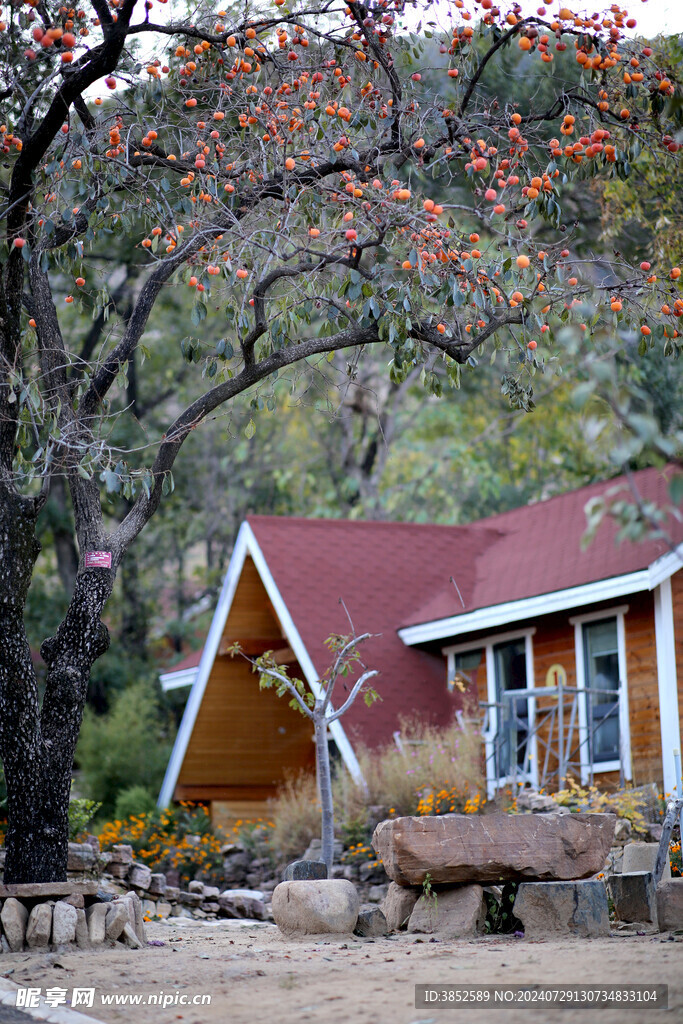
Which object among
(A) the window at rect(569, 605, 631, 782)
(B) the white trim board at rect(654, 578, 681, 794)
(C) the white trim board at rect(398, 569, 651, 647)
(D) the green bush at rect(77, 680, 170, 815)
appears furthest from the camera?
(D) the green bush at rect(77, 680, 170, 815)

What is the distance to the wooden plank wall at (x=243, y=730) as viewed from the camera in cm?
1518

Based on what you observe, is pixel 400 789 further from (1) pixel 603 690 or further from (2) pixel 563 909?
(2) pixel 563 909

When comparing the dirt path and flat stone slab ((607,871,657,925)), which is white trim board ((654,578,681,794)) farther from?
the dirt path

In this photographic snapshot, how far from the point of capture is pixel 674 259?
37.6ft

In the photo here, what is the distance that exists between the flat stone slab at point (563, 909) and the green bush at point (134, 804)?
878cm

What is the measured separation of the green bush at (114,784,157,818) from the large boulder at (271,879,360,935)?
7.71 meters

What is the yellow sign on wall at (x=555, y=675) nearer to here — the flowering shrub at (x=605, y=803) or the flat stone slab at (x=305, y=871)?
the flowering shrub at (x=605, y=803)

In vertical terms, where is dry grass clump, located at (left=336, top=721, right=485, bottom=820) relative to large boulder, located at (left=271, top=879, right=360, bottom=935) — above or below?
above

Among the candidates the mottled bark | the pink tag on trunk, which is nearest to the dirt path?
the pink tag on trunk

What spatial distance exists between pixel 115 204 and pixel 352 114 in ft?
7.35

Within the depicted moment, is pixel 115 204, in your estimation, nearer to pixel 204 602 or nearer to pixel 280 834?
pixel 280 834

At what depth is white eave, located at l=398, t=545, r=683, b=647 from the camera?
1188cm

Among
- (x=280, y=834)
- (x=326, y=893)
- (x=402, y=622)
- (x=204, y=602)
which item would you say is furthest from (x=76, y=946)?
(x=204, y=602)

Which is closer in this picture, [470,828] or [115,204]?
[470,828]
